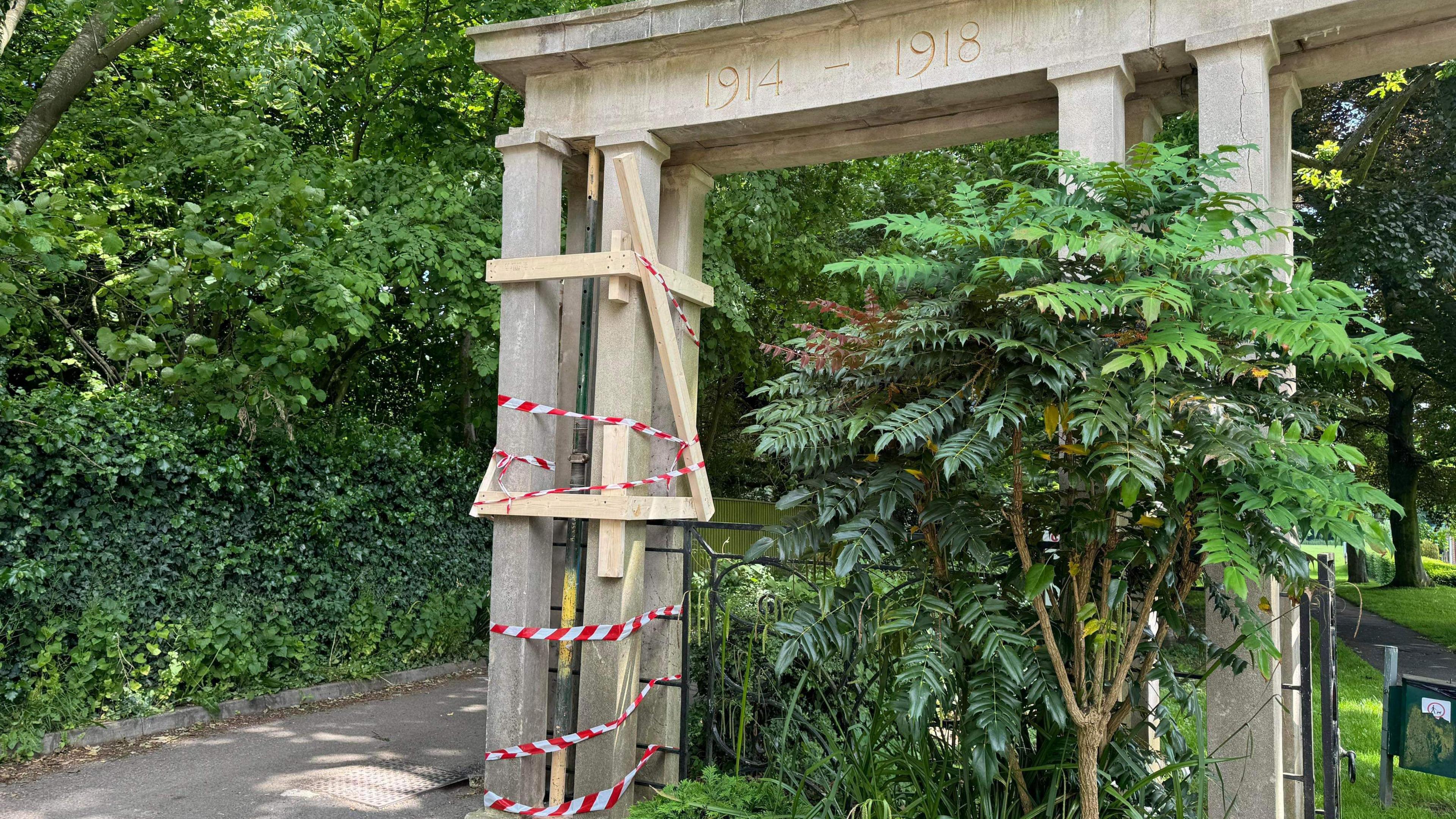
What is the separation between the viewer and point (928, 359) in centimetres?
313

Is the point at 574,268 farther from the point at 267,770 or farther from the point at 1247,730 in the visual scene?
the point at 267,770

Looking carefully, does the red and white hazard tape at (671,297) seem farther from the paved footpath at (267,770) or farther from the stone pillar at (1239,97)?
the paved footpath at (267,770)

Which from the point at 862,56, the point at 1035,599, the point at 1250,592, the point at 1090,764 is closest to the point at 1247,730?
the point at 1250,592

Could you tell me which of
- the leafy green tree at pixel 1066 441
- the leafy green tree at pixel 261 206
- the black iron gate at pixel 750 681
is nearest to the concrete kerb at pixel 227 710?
the leafy green tree at pixel 261 206

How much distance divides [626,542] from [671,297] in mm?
1320

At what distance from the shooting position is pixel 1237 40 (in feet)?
12.4

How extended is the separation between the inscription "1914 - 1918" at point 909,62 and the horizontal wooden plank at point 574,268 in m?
0.88

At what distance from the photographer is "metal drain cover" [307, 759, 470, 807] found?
5.98 meters

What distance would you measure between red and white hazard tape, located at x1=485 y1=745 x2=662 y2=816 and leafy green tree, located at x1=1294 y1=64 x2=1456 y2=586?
8.30 meters

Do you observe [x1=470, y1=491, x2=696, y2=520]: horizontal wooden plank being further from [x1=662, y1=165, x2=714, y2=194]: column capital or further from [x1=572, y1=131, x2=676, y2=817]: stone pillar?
[x1=662, y1=165, x2=714, y2=194]: column capital

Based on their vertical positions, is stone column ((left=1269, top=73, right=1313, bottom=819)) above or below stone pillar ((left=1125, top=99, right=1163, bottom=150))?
below

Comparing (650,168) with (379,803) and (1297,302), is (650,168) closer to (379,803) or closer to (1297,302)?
(1297,302)

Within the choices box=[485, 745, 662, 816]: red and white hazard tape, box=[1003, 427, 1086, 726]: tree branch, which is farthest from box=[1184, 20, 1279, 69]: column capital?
box=[485, 745, 662, 816]: red and white hazard tape

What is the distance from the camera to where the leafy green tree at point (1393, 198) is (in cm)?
1141
